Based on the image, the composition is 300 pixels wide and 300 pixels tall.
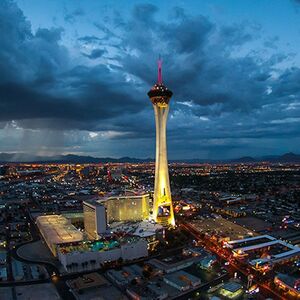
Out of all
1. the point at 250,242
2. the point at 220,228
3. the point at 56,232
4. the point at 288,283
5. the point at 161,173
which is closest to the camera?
the point at 288,283

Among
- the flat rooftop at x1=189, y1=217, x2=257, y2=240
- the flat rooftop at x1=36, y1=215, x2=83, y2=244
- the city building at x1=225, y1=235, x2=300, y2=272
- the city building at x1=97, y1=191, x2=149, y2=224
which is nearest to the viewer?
the city building at x1=225, y1=235, x2=300, y2=272

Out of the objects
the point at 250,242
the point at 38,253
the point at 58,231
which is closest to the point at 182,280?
the point at 250,242

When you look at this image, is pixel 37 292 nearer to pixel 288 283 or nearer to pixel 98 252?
pixel 98 252

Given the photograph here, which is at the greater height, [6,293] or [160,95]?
[160,95]

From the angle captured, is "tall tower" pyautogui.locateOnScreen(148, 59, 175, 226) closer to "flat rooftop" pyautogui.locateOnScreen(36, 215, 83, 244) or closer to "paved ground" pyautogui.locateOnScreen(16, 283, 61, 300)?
"flat rooftop" pyautogui.locateOnScreen(36, 215, 83, 244)

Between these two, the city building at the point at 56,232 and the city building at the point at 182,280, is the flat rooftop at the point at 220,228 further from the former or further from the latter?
the city building at the point at 56,232

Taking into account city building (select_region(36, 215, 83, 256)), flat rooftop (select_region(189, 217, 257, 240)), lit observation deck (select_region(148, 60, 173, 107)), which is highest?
lit observation deck (select_region(148, 60, 173, 107))

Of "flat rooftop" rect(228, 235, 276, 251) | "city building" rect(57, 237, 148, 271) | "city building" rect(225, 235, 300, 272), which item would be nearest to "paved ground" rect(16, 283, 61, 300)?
"city building" rect(57, 237, 148, 271)

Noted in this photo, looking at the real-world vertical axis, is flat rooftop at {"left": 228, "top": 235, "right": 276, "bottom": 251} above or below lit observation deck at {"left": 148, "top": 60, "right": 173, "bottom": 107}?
below
